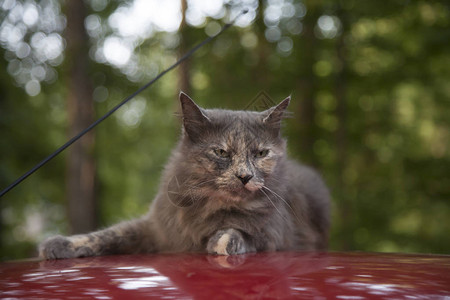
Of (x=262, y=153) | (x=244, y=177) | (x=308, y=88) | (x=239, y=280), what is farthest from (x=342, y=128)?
(x=239, y=280)

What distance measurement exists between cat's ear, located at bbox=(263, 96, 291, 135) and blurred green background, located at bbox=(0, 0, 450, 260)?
370 centimetres

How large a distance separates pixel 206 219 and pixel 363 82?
5794 mm

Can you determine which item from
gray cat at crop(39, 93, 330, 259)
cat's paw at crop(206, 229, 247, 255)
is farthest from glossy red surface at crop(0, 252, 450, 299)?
gray cat at crop(39, 93, 330, 259)

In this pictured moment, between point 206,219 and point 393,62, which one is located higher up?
point 393,62

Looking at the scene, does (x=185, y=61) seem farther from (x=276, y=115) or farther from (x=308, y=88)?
(x=276, y=115)

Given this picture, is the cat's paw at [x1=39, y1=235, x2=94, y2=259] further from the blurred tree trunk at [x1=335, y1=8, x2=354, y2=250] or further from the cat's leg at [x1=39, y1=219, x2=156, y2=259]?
the blurred tree trunk at [x1=335, y1=8, x2=354, y2=250]

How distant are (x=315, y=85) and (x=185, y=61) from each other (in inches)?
94.6

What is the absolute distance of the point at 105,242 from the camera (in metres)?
2.63

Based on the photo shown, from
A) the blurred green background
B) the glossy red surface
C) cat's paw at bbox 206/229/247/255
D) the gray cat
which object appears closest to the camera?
the glossy red surface

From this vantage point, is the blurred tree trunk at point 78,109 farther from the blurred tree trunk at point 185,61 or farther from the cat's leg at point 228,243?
the cat's leg at point 228,243

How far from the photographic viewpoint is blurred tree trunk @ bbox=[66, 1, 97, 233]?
795cm

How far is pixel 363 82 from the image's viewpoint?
24.8 feet

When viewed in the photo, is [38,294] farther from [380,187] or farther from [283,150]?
[380,187]

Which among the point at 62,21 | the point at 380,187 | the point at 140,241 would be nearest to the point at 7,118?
the point at 62,21
